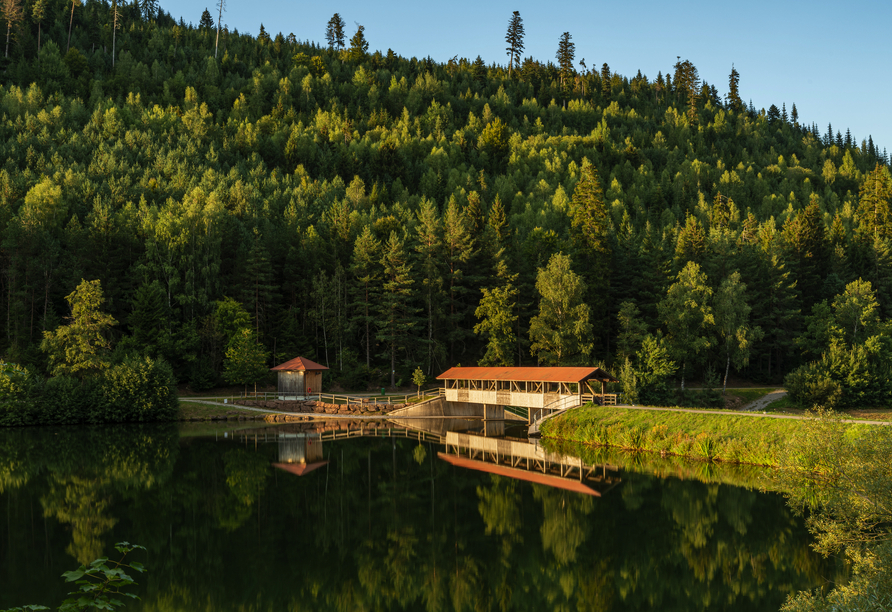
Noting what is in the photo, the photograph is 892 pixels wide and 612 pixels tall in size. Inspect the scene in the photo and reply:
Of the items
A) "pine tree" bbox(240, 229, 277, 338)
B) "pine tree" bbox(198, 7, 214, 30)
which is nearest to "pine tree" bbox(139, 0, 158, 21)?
"pine tree" bbox(198, 7, 214, 30)

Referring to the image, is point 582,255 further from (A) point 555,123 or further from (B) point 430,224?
(A) point 555,123

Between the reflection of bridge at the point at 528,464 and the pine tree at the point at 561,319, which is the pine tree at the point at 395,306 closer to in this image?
the pine tree at the point at 561,319

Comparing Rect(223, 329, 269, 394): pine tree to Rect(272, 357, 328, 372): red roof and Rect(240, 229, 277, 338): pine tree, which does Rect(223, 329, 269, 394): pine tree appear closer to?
Rect(272, 357, 328, 372): red roof

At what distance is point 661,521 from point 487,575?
751cm

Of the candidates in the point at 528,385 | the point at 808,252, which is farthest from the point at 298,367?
the point at 808,252

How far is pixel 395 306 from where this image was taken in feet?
207

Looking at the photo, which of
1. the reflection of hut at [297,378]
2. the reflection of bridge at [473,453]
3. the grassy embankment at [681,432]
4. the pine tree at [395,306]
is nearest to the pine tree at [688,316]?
the reflection of bridge at [473,453]

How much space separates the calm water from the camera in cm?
1541

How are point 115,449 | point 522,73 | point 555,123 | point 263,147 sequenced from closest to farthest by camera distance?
point 115,449 → point 263,147 → point 555,123 → point 522,73

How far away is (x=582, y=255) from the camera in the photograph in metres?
64.9

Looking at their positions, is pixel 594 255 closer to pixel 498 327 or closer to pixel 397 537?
pixel 498 327

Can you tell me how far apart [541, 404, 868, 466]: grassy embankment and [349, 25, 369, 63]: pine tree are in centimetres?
14017

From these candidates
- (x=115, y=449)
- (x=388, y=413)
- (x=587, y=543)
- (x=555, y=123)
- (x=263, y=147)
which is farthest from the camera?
(x=555, y=123)

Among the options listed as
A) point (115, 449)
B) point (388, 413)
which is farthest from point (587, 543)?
point (388, 413)
